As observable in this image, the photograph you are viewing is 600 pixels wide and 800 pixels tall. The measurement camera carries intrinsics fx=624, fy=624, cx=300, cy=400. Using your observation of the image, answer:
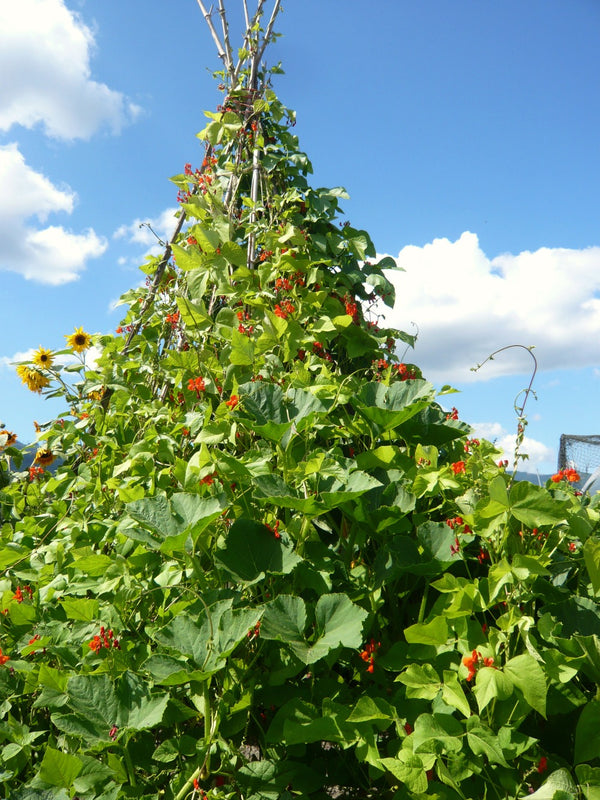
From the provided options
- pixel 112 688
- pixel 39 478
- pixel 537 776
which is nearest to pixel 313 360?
pixel 112 688

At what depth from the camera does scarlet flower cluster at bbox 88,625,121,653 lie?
4.35ft

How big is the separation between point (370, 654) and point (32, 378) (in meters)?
2.19

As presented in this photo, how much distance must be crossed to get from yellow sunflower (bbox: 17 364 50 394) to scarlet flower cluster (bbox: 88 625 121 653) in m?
1.74

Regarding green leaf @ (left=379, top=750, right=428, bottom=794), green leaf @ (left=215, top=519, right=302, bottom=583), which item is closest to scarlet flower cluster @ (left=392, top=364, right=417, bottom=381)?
green leaf @ (left=215, top=519, right=302, bottom=583)

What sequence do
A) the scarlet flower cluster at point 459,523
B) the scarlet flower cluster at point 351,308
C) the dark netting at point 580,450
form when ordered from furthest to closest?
the dark netting at point 580,450 < the scarlet flower cluster at point 351,308 < the scarlet flower cluster at point 459,523

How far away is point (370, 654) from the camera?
1230 millimetres

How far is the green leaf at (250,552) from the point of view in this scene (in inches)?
48.2

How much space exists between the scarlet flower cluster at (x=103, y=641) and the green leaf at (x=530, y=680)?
2.67 ft

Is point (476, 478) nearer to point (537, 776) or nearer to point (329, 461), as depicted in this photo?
point (329, 461)

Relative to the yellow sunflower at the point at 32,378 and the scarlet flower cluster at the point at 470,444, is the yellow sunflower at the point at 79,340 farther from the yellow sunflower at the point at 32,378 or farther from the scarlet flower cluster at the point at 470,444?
→ the scarlet flower cluster at the point at 470,444

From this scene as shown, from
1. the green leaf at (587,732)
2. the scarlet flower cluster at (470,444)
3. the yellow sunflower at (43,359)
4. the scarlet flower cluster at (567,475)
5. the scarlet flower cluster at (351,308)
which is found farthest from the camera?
the yellow sunflower at (43,359)

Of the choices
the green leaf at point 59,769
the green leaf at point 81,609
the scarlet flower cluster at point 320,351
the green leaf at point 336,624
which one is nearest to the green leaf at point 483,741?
the green leaf at point 336,624

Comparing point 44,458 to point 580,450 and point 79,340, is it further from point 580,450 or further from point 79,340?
point 580,450

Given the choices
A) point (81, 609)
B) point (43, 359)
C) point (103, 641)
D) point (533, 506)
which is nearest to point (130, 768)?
point (103, 641)
